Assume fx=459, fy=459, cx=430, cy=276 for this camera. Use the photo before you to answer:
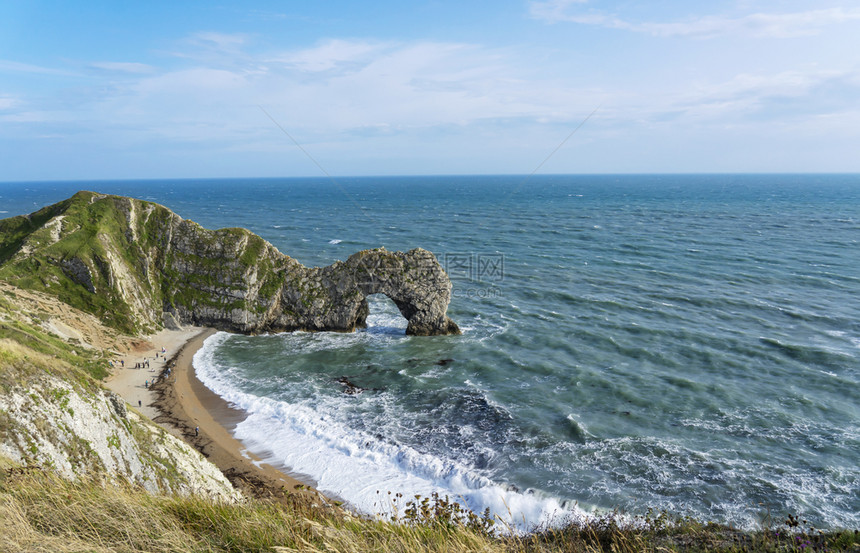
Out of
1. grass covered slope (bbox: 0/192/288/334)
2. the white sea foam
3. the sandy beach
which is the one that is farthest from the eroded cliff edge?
the white sea foam

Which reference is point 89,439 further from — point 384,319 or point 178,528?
point 384,319

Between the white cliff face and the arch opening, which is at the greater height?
the white cliff face

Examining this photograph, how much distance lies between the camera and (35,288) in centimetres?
4084

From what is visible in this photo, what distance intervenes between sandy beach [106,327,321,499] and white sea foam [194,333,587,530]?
1.10 metres

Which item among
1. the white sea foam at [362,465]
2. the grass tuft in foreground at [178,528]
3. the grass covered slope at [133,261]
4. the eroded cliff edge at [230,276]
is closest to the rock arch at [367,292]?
the eroded cliff edge at [230,276]

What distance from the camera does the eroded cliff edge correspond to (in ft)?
153

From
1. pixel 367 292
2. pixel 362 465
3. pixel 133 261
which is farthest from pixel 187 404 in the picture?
pixel 133 261

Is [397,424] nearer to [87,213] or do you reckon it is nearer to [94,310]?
[94,310]

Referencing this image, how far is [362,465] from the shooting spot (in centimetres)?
2752

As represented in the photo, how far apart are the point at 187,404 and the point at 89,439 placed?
2146cm

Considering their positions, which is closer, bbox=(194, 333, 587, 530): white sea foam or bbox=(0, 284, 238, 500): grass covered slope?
bbox=(0, 284, 238, 500): grass covered slope

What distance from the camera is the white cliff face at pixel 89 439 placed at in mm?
12914

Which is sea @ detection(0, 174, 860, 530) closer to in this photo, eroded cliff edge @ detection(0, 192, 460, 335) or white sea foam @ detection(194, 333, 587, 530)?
white sea foam @ detection(194, 333, 587, 530)

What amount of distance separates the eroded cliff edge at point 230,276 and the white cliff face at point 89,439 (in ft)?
95.3
